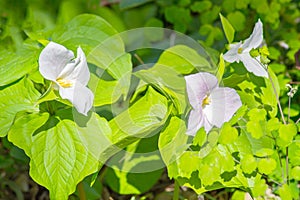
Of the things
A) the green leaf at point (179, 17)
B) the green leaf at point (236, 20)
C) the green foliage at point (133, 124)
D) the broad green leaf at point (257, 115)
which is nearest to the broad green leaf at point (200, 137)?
the green foliage at point (133, 124)

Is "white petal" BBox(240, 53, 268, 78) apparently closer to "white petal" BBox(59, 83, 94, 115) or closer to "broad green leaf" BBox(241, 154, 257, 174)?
"broad green leaf" BBox(241, 154, 257, 174)

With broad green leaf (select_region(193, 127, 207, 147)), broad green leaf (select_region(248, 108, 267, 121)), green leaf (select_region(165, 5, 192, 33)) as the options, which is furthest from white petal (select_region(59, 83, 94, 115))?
green leaf (select_region(165, 5, 192, 33))

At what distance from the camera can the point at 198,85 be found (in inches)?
40.4

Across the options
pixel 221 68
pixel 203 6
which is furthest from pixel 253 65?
pixel 203 6

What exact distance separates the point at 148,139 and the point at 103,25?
0.96ft

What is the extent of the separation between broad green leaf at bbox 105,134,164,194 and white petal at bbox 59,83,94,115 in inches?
11.8

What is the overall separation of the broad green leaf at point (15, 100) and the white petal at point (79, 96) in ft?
0.42

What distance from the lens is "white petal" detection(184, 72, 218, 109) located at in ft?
3.34

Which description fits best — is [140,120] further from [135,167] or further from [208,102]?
[135,167]

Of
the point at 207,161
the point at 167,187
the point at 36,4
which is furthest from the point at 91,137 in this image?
the point at 36,4

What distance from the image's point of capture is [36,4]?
6.89 ft

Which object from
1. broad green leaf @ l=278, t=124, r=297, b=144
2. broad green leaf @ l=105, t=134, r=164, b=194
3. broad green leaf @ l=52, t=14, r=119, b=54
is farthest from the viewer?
broad green leaf @ l=105, t=134, r=164, b=194

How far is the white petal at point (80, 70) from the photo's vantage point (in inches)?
39.6

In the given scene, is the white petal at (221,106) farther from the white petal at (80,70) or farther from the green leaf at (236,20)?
the green leaf at (236,20)
